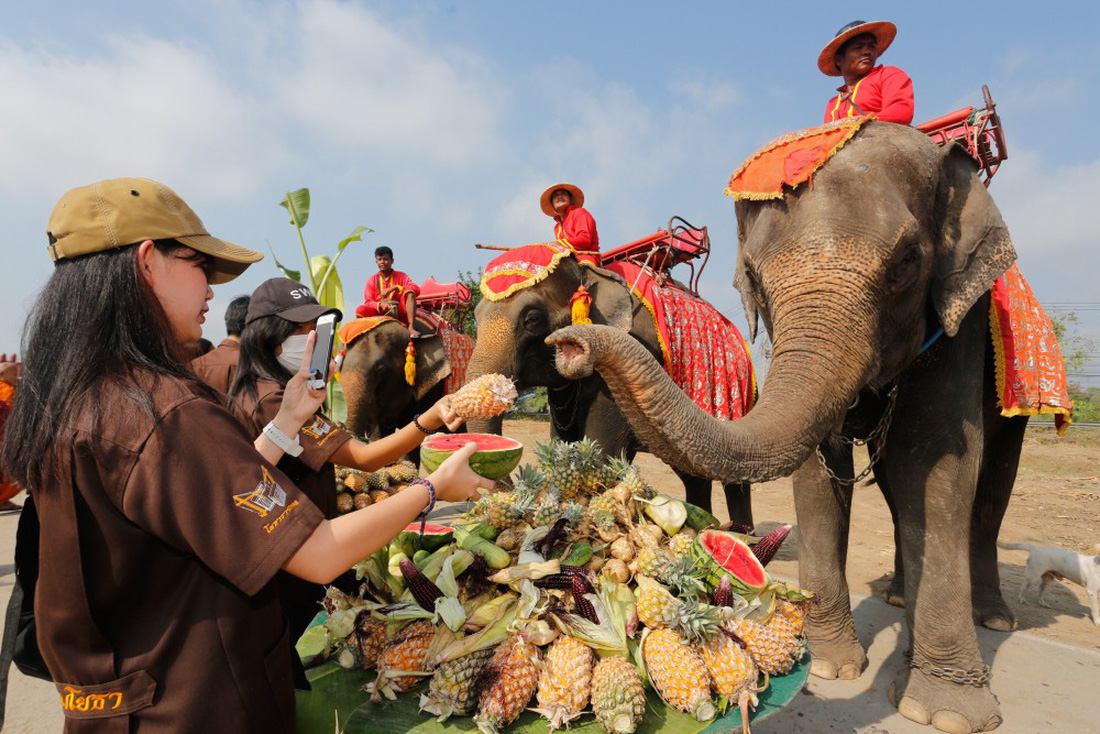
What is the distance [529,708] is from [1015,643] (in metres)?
4.10

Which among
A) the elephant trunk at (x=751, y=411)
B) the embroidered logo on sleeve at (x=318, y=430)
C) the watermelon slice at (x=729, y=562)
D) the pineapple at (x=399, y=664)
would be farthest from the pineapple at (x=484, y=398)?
the watermelon slice at (x=729, y=562)

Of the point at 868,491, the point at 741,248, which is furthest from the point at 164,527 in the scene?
the point at 868,491

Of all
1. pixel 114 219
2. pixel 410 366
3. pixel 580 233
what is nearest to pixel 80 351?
pixel 114 219

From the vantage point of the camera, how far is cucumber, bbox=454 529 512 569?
2.27 meters

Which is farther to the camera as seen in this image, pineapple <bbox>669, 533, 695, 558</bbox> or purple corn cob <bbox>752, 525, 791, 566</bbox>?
purple corn cob <bbox>752, 525, 791, 566</bbox>

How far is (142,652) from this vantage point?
1356mm

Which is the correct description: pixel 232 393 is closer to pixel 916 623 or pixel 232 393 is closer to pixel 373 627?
pixel 373 627

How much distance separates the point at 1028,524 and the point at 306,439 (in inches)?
397

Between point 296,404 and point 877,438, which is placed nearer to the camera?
point 296,404

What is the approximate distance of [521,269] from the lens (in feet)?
19.3

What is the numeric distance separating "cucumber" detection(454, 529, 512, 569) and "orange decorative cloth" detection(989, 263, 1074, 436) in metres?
2.95

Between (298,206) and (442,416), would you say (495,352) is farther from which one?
(298,206)

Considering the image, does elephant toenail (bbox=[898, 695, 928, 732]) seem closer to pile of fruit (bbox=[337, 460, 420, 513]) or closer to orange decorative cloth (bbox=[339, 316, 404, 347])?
pile of fruit (bbox=[337, 460, 420, 513])

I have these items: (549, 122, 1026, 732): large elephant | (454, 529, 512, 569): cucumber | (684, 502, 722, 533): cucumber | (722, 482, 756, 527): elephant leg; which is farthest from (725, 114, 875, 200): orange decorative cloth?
(722, 482, 756, 527): elephant leg
